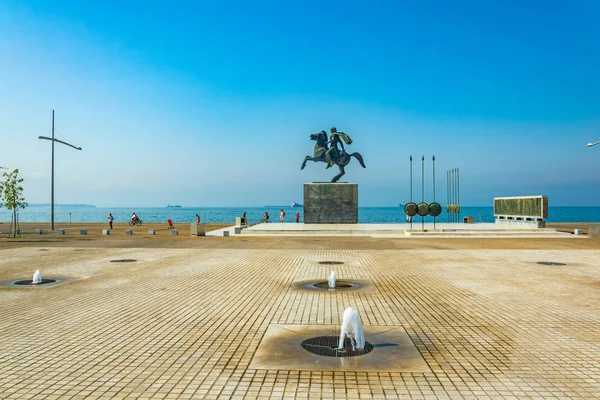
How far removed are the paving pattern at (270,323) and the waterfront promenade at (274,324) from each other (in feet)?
0.09

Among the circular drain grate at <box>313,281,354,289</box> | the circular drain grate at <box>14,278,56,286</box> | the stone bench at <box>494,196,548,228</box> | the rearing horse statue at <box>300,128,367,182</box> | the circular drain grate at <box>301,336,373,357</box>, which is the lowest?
the circular drain grate at <box>301,336,373,357</box>

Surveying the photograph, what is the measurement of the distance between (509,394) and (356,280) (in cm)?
797

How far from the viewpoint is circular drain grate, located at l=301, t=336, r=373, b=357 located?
6.69 meters

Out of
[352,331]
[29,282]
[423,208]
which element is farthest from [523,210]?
[29,282]

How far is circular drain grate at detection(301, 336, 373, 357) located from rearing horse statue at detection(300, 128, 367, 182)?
36.3 m

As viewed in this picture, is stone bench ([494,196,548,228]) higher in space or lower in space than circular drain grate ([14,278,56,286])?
higher

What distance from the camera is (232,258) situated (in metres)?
18.8

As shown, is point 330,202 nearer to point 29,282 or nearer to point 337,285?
point 337,285

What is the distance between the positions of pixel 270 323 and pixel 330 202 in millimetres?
34370

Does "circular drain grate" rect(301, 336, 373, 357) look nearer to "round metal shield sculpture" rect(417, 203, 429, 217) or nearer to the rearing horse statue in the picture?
"round metal shield sculpture" rect(417, 203, 429, 217)

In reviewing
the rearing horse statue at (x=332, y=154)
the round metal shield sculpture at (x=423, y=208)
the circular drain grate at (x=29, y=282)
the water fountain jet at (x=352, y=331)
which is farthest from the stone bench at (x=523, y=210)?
the circular drain grate at (x=29, y=282)

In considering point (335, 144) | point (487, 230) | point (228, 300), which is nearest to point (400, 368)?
point (228, 300)

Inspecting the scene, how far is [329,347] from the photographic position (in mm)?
6969

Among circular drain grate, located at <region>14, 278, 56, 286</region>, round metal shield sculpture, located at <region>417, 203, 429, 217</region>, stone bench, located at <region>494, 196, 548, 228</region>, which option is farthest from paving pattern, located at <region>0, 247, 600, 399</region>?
stone bench, located at <region>494, 196, 548, 228</region>
